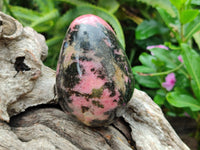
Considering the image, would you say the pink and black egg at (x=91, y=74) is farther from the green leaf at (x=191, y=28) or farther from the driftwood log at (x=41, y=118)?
the green leaf at (x=191, y=28)

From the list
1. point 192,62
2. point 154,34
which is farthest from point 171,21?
point 154,34

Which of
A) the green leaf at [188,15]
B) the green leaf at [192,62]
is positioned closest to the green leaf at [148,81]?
the green leaf at [192,62]

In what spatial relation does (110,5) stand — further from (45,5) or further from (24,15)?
(24,15)

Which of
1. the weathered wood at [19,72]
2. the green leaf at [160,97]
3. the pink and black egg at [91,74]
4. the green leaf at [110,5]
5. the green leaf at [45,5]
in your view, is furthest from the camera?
the green leaf at [45,5]

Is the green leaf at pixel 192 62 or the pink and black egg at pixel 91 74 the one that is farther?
the green leaf at pixel 192 62

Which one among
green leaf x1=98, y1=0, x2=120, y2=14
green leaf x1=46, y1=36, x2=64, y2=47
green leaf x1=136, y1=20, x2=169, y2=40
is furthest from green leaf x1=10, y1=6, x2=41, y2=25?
green leaf x1=136, y1=20, x2=169, y2=40

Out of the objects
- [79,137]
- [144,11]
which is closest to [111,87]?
[79,137]

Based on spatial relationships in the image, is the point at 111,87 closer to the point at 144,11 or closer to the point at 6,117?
the point at 6,117
